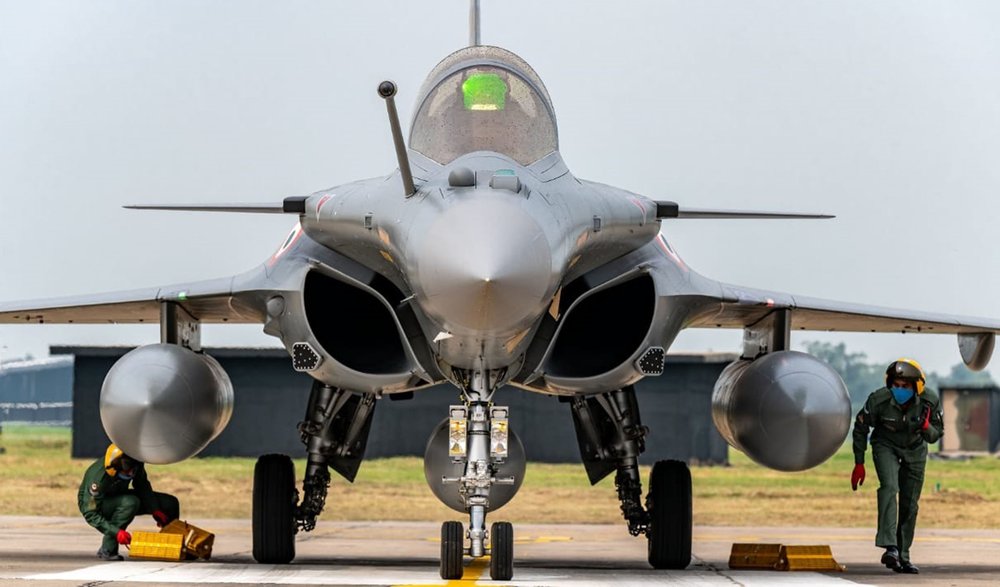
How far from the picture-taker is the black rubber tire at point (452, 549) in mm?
9516

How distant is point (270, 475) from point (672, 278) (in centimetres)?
352

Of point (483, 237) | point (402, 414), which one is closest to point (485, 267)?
point (483, 237)

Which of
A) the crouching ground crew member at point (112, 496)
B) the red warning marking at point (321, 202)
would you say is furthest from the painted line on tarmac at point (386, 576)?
the red warning marking at point (321, 202)

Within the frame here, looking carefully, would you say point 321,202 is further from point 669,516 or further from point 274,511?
point 669,516

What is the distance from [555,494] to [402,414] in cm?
696

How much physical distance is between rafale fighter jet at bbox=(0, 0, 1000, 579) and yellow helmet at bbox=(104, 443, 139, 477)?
1.01 metres

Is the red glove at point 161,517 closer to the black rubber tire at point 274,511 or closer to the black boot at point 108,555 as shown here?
the black boot at point 108,555

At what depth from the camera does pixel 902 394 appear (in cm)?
1231

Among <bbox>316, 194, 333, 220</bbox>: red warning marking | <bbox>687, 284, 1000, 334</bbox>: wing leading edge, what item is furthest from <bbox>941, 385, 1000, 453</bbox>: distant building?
<bbox>316, 194, 333, 220</bbox>: red warning marking

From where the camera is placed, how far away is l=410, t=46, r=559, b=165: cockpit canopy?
1035cm

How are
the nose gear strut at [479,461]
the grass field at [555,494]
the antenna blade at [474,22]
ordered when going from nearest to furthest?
the nose gear strut at [479,461] < the antenna blade at [474,22] < the grass field at [555,494]

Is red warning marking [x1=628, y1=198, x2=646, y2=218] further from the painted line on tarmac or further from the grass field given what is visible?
the grass field

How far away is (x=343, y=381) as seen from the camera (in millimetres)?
10781

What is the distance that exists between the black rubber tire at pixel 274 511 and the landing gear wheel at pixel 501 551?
3.17m
